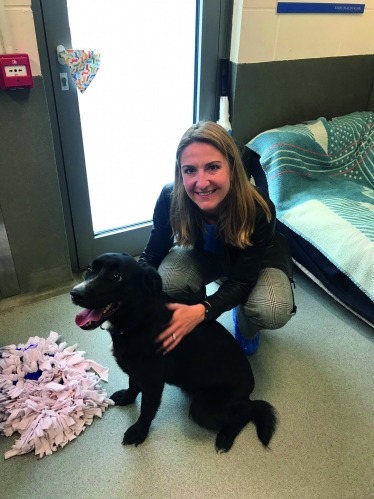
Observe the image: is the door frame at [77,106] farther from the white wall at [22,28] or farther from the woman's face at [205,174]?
the woman's face at [205,174]

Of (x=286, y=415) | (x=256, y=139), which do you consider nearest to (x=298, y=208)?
(x=256, y=139)

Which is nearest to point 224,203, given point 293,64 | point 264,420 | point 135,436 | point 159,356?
point 159,356

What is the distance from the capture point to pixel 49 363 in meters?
1.46

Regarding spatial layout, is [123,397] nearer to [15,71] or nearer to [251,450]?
[251,450]

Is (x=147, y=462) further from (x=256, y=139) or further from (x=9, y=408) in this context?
(x=256, y=139)

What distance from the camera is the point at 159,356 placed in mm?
1142

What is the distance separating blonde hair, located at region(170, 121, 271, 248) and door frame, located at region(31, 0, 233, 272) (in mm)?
703

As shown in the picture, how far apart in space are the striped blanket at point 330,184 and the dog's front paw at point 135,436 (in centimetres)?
107

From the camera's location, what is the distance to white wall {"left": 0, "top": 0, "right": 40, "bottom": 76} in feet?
4.39

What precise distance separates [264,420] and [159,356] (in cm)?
42

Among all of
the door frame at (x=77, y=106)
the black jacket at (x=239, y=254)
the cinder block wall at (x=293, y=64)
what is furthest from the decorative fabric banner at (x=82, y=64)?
the cinder block wall at (x=293, y=64)

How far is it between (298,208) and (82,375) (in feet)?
4.16

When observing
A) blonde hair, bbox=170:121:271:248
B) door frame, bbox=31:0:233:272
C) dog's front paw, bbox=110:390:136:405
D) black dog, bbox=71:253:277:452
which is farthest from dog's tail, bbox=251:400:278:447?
door frame, bbox=31:0:233:272

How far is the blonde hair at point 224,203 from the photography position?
46.1 inches
